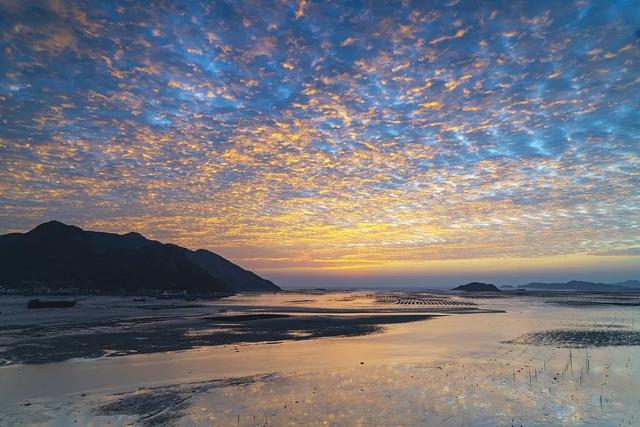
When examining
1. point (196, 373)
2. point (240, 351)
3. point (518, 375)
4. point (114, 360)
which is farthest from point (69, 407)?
point (518, 375)

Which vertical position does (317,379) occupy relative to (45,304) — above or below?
below

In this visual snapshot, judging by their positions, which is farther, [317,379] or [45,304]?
[45,304]

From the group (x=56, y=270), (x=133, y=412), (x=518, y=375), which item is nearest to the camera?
(x=133, y=412)

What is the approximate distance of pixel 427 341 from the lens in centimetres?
4156

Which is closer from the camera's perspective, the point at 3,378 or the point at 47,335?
the point at 3,378

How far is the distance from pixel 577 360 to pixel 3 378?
3688 cm

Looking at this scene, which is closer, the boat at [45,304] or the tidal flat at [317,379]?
the tidal flat at [317,379]

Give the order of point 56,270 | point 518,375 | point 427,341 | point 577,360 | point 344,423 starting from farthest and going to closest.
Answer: point 56,270 < point 427,341 < point 577,360 < point 518,375 < point 344,423

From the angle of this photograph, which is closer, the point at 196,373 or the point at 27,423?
the point at 27,423

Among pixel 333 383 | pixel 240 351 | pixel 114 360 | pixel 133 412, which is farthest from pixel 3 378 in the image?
pixel 333 383

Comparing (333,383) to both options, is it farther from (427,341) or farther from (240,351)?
(427,341)

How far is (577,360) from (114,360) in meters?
32.9

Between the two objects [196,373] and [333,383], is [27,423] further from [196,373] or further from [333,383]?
[333,383]

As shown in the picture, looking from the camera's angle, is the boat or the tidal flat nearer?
the tidal flat
